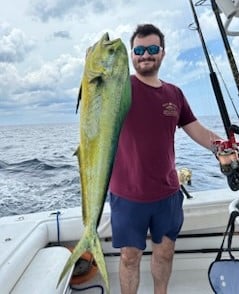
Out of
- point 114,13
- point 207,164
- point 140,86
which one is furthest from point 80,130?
point 207,164

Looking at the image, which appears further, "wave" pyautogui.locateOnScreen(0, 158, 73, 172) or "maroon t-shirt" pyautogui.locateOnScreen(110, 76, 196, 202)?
"wave" pyautogui.locateOnScreen(0, 158, 73, 172)

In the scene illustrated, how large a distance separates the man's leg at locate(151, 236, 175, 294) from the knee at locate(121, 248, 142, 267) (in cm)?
12

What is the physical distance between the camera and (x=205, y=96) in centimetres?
228

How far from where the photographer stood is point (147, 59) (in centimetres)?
156

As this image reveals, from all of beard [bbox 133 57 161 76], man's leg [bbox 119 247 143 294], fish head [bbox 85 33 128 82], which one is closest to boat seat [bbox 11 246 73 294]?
man's leg [bbox 119 247 143 294]

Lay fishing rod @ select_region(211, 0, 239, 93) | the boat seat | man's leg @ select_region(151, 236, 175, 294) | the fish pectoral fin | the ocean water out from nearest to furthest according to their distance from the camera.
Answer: the fish pectoral fin
the boat seat
man's leg @ select_region(151, 236, 175, 294)
fishing rod @ select_region(211, 0, 239, 93)
the ocean water

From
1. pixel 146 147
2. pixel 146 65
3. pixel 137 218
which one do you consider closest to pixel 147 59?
pixel 146 65

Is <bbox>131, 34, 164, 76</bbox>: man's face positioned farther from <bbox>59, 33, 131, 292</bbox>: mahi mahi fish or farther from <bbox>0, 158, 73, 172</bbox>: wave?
<bbox>0, 158, 73, 172</bbox>: wave

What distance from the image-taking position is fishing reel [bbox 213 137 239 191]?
5.17 feet

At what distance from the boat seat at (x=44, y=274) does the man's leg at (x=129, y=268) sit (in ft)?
0.86

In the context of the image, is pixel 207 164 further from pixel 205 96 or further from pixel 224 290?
pixel 224 290

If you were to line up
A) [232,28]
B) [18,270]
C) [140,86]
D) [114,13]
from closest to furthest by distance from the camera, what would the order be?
[140,86] < [18,270] < [232,28] < [114,13]

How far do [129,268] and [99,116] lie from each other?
100 centimetres

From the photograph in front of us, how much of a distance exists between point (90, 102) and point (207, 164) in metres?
4.58
